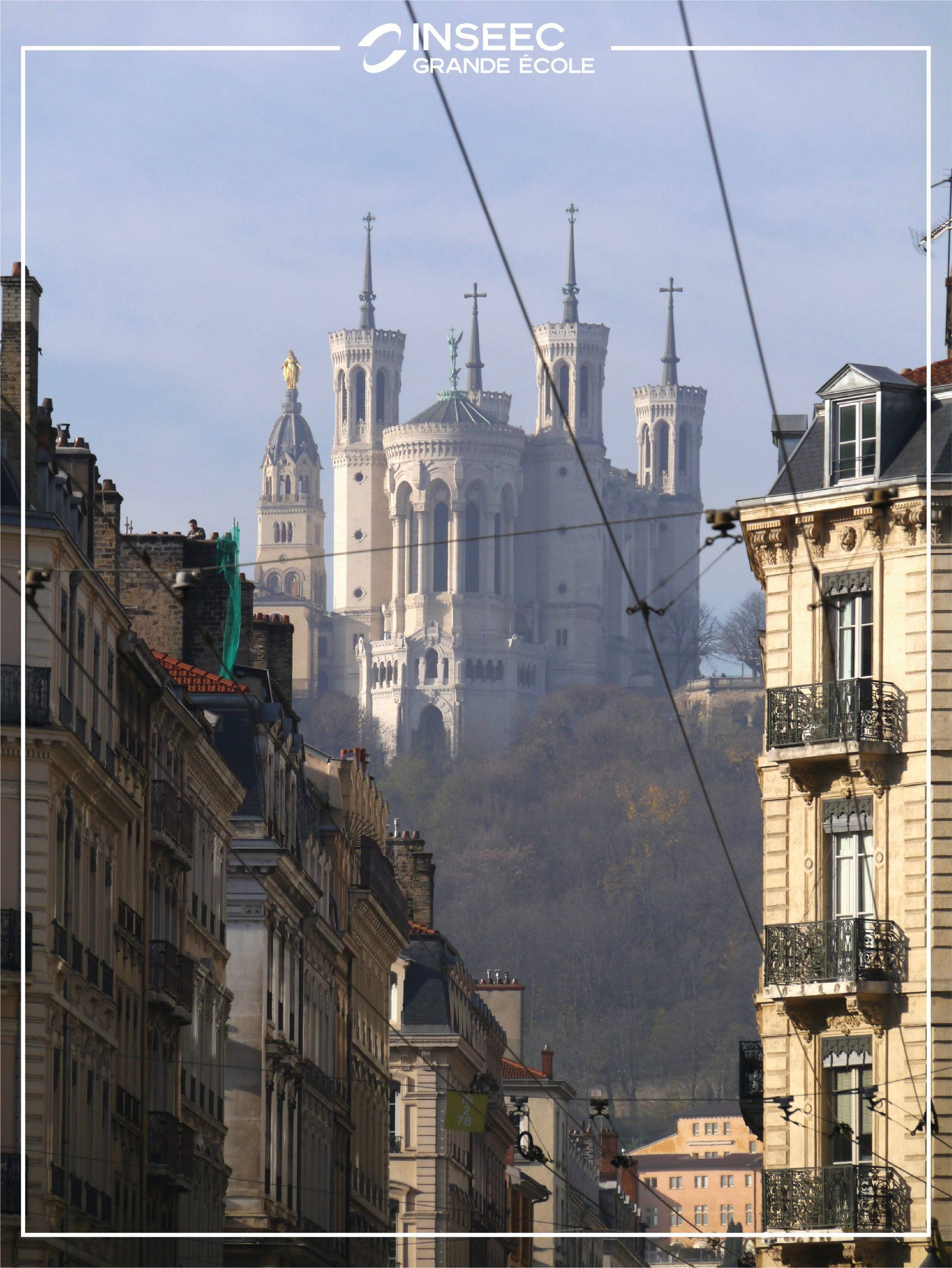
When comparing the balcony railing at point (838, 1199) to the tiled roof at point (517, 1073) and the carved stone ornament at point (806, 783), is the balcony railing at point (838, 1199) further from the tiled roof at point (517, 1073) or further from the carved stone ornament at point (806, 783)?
the tiled roof at point (517, 1073)

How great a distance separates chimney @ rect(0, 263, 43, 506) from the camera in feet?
123

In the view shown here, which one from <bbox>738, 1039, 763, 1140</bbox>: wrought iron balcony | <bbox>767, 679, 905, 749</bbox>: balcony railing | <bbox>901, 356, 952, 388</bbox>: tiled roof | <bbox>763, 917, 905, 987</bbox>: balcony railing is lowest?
<bbox>738, 1039, 763, 1140</bbox>: wrought iron balcony

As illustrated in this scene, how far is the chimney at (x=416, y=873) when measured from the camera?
7638 centimetres

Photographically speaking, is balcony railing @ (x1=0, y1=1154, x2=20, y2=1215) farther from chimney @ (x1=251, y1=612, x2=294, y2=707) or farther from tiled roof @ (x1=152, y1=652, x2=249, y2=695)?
chimney @ (x1=251, y1=612, x2=294, y2=707)

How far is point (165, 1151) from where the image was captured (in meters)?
42.8

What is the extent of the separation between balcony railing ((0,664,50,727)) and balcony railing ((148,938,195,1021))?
6876 millimetres

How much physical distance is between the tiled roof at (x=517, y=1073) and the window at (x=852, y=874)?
52.9 metres

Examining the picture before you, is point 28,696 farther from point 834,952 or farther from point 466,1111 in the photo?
point 466,1111

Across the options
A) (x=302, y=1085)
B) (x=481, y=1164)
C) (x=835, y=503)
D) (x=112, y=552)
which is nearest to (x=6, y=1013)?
(x=835, y=503)

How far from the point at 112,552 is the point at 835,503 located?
14.7 m

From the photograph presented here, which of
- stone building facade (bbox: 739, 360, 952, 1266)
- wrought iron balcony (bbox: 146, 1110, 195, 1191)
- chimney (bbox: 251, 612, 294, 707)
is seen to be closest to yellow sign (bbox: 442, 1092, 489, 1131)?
chimney (bbox: 251, 612, 294, 707)

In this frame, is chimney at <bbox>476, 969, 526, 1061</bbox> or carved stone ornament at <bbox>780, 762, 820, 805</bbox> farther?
chimney at <bbox>476, 969, 526, 1061</bbox>

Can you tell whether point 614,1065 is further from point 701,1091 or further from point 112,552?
point 112,552

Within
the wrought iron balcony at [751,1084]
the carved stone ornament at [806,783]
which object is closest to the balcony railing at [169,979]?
the wrought iron balcony at [751,1084]
